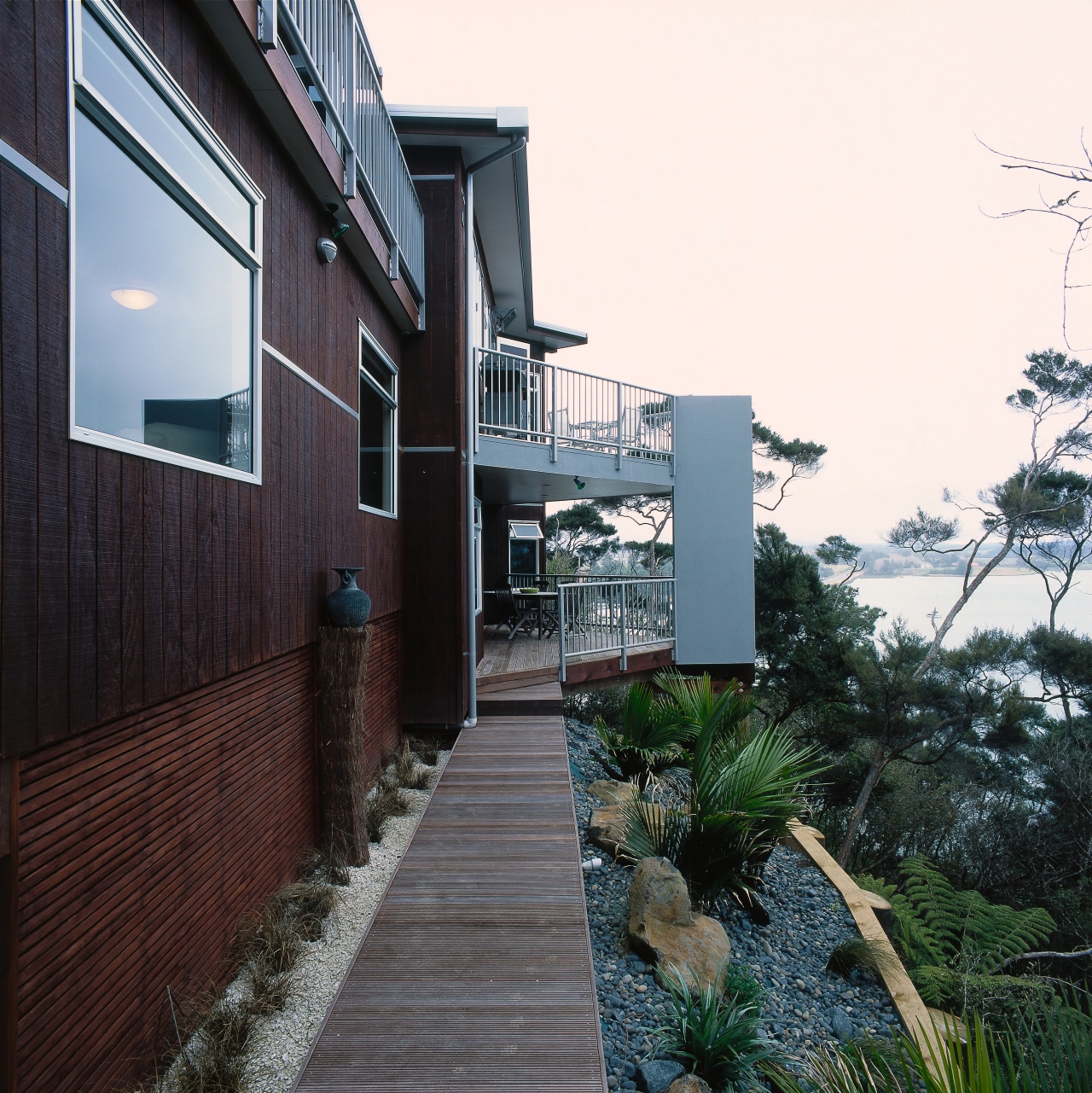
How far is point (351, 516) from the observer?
5.16 meters

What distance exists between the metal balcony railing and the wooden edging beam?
130 inches

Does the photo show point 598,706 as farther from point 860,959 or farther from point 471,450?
point 860,959

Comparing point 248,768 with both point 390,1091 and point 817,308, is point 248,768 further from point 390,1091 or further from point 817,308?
point 817,308

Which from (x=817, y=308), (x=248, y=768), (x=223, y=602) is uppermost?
(x=817, y=308)

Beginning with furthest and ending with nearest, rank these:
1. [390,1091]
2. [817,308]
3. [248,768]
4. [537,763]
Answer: [817,308] < [537,763] < [248,768] < [390,1091]

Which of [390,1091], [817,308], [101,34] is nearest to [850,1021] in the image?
[390,1091]

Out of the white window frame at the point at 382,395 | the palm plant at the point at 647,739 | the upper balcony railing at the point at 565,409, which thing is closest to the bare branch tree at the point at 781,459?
the upper balcony railing at the point at 565,409

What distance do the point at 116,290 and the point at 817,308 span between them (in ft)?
126

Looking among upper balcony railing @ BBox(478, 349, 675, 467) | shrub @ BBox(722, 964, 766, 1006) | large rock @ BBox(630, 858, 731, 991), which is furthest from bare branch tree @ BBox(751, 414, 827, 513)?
shrub @ BBox(722, 964, 766, 1006)

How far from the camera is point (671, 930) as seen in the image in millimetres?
3752

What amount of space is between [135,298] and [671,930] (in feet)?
13.2

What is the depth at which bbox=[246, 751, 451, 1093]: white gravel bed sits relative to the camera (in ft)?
8.32

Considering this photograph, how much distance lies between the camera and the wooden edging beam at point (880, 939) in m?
3.83

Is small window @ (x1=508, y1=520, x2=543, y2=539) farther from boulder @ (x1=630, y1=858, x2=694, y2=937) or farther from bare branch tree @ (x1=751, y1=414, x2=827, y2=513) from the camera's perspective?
bare branch tree @ (x1=751, y1=414, x2=827, y2=513)
